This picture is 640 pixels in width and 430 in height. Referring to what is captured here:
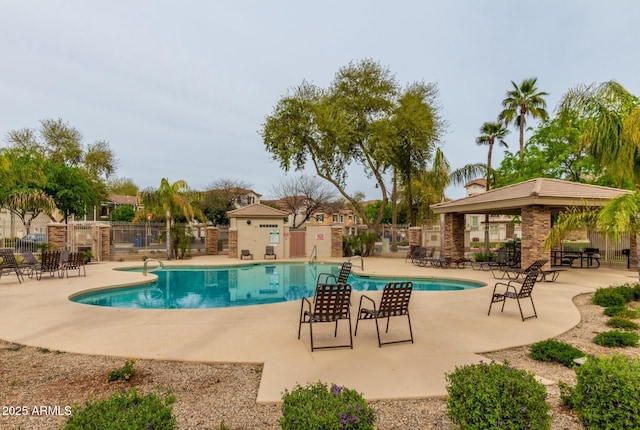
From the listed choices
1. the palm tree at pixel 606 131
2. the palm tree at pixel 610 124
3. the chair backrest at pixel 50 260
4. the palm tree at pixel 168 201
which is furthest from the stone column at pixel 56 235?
the palm tree at pixel 610 124

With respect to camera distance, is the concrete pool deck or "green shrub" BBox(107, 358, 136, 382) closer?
"green shrub" BBox(107, 358, 136, 382)

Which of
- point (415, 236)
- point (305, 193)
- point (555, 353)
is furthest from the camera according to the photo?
point (305, 193)

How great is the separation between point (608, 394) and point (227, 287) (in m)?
12.0

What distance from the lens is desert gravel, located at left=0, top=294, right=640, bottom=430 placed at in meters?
3.27

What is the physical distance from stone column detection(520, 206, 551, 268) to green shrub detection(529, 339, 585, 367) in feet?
30.7

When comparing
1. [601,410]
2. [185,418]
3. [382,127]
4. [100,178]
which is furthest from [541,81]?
[100,178]

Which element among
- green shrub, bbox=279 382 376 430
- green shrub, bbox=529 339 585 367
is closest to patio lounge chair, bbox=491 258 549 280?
green shrub, bbox=529 339 585 367

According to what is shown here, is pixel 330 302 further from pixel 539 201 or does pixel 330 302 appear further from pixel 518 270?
pixel 539 201

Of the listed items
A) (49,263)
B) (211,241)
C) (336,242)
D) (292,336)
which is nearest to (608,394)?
→ (292,336)

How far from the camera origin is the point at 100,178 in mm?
40344

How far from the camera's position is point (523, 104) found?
2588 cm

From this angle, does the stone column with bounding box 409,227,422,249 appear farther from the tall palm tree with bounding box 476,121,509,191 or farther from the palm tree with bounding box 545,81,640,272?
the palm tree with bounding box 545,81,640,272

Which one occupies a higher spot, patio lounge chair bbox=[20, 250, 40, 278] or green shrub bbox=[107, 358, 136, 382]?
patio lounge chair bbox=[20, 250, 40, 278]

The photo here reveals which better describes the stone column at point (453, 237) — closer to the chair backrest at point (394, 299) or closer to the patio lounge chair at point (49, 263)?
the chair backrest at point (394, 299)
